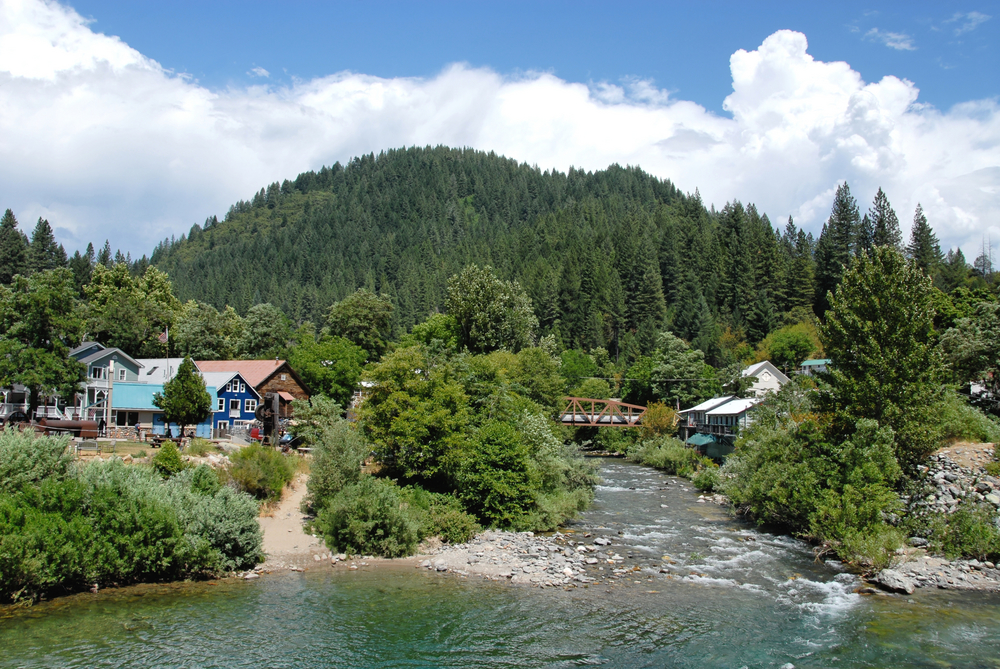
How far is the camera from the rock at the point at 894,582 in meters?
23.1

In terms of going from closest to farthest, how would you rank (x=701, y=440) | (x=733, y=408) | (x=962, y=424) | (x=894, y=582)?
(x=894, y=582), (x=962, y=424), (x=733, y=408), (x=701, y=440)

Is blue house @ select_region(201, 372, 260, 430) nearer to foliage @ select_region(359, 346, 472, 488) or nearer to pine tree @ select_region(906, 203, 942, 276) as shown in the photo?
foliage @ select_region(359, 346, 472, 488)

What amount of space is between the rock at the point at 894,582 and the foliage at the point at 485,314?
50.1 m

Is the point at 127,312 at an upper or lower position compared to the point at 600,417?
upper

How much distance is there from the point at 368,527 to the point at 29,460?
1318 cm

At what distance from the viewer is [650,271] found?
118 metres

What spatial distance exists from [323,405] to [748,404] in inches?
1454

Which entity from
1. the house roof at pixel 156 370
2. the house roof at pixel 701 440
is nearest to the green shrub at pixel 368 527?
the house roof at pixel 156 370

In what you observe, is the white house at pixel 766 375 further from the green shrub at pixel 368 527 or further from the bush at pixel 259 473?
the green shrub at pixel 368 527

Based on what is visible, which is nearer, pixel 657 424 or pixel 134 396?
pixel 134 396

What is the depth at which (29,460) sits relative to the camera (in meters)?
23.9

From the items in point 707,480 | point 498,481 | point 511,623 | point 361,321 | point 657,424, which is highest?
point 361,321

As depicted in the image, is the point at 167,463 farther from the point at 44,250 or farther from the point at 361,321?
the point at 44,250

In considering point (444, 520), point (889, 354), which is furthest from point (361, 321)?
point (889, 354)
